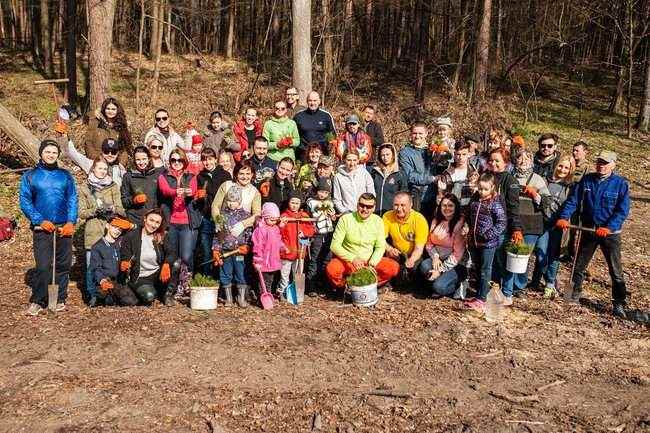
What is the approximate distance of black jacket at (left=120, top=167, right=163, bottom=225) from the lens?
669 cm

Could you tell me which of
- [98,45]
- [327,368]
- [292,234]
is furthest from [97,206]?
[98,45]

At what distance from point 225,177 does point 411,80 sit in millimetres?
19765

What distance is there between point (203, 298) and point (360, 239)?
195 centimetres

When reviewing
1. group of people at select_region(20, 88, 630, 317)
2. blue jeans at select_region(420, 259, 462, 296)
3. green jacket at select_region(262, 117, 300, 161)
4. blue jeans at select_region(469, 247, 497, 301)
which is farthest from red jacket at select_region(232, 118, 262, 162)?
blue jeans at select_region(469, 247, 497, 301)

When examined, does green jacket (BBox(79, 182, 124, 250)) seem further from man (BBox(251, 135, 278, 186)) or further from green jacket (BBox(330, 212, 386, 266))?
green jacket (BBox(330, 212, 386, 266))

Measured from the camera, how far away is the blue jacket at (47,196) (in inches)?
239

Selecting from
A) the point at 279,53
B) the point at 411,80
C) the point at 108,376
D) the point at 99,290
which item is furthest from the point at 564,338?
the point at 279,53

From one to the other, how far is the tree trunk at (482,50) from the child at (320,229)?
13.8 metres

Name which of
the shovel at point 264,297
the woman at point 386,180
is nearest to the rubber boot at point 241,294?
the shovel at point 264,297

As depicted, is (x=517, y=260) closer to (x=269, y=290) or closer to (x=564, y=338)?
(x=564, y=338)

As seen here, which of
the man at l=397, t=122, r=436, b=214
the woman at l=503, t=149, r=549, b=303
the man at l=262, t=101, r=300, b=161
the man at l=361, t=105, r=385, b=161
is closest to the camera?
the woman at l=503, t=149, r=549, b=303

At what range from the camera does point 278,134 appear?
26.6 feet

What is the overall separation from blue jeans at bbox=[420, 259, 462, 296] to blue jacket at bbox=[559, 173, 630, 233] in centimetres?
145

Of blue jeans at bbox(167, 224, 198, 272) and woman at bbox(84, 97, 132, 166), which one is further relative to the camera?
woman at bbox(84, 97, 132, 166)
